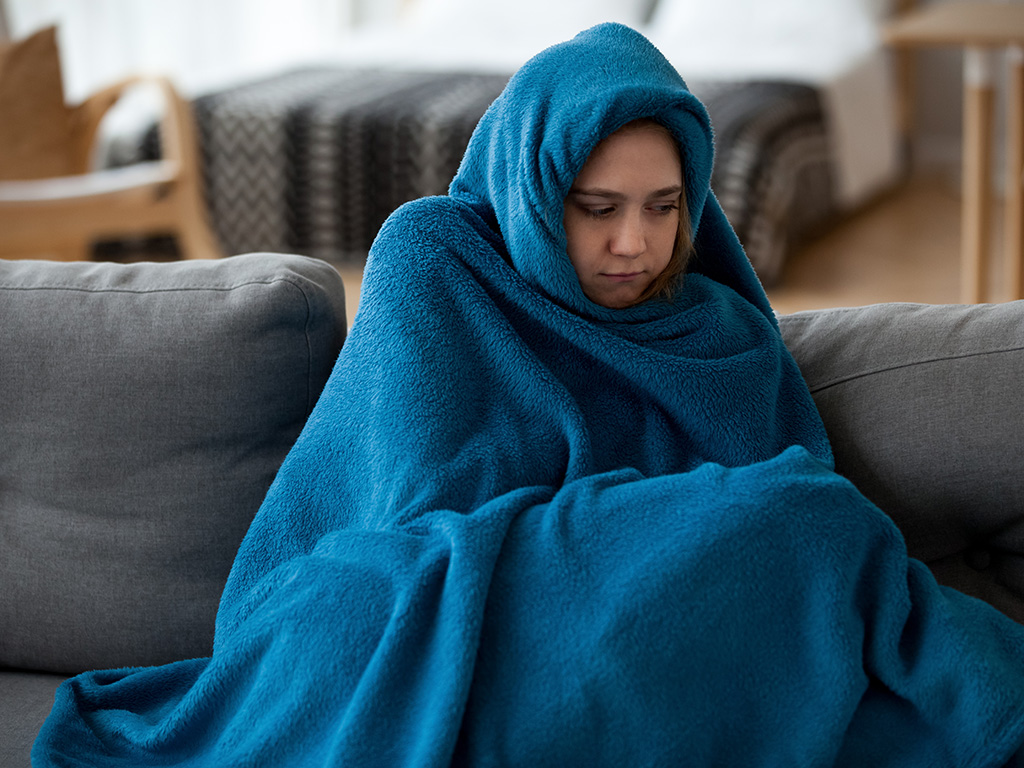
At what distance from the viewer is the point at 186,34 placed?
16.3 ft

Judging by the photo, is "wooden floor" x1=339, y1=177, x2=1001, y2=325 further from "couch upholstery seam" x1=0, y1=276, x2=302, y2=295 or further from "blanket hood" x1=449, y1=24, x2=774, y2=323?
"blanket hood" x1=449, y1=24, x2=774, y2=323

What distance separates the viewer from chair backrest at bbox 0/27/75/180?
3008 mm

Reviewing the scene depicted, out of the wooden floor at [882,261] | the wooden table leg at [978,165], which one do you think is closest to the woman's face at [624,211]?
the wooden table leg at [978,165]

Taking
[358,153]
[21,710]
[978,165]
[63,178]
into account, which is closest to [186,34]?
[358,153]

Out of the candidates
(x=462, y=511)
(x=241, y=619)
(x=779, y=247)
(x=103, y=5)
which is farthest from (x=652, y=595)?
(x=103, y=5)

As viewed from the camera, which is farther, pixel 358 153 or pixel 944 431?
pixel 358 153

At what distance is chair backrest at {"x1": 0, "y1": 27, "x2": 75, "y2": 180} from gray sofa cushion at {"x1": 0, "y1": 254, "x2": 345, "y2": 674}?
6.62 ft

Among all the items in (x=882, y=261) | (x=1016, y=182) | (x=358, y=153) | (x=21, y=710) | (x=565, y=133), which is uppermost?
(x=565, y=133)

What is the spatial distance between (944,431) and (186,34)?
453 cm

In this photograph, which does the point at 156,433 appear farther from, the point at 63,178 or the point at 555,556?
the point at 63,178

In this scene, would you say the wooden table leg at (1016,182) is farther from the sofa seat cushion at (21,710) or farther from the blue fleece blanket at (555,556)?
the sofa seat cushion at (21,710)

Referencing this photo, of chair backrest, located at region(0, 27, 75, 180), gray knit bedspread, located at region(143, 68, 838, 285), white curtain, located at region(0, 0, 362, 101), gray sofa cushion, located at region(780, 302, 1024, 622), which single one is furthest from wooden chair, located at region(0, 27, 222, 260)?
gray sofa cushion, located at region(780, 302, 1024, 622)

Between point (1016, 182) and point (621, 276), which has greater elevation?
point (621, 276)

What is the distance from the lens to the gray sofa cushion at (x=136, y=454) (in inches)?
48.5
